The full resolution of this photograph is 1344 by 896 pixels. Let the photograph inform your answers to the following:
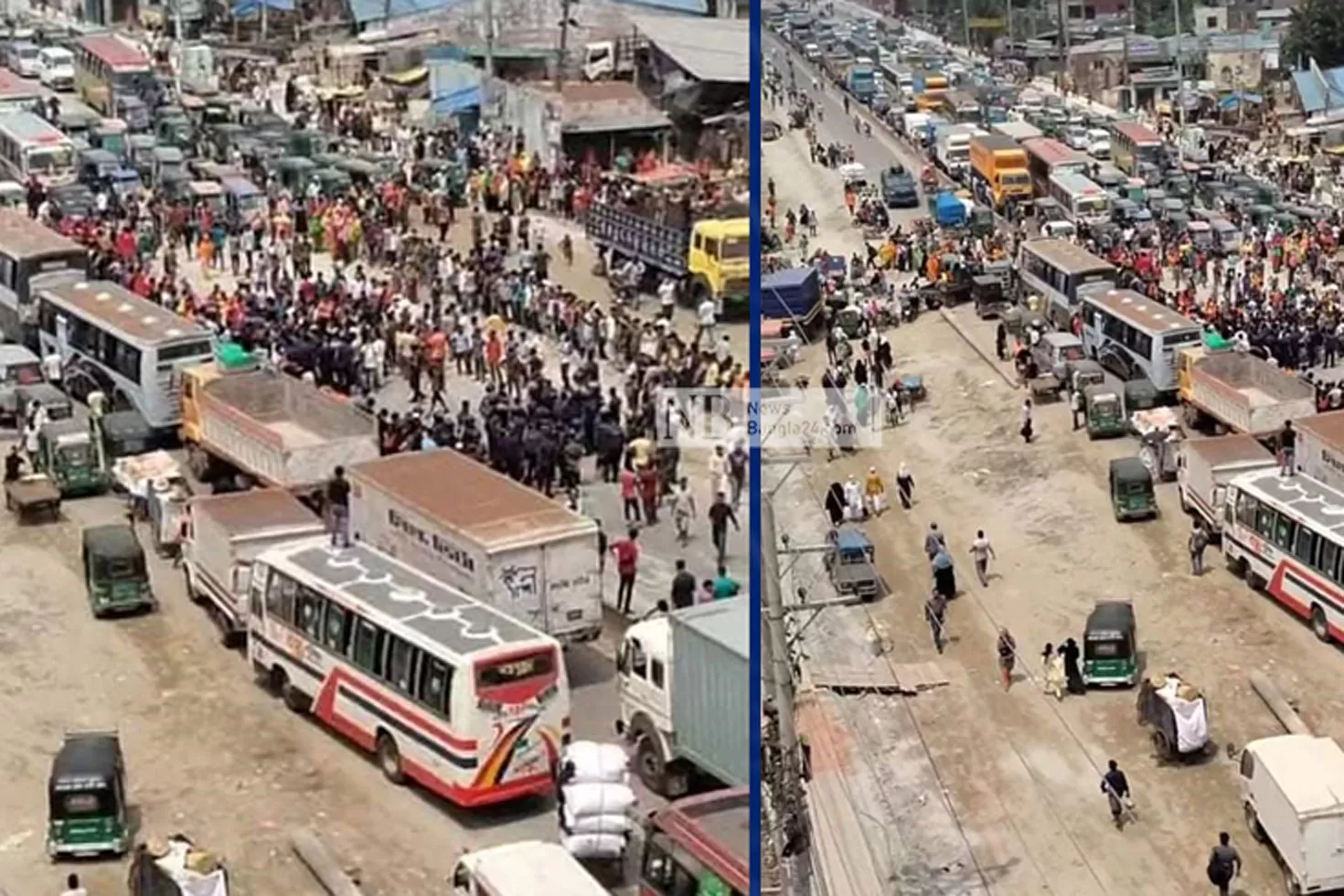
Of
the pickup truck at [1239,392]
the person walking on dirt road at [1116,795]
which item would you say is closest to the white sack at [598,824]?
the person walking on dirt road at [1116,795]

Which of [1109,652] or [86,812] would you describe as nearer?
[86,812]

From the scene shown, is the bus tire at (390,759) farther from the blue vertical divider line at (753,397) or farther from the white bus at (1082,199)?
the white bus at (1082,199)

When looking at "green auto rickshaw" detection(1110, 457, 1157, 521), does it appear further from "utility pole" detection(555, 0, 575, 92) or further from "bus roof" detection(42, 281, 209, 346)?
"utility pole" detection(555, 0, 575, 92)

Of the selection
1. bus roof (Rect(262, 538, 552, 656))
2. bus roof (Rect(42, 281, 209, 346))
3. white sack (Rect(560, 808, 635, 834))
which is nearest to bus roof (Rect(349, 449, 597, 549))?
bus roof (Rect(262, 538, 552, 656))

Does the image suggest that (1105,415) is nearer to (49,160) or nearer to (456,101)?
(49,160)

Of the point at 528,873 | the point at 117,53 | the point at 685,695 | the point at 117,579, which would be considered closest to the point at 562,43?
the point at 117,53
